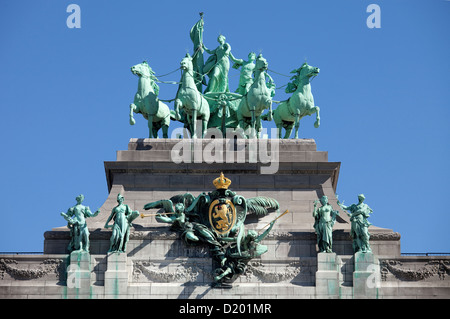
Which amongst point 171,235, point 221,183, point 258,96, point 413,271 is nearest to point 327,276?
point 413,271

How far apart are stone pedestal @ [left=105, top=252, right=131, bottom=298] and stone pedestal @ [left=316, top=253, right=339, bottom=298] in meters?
6.93

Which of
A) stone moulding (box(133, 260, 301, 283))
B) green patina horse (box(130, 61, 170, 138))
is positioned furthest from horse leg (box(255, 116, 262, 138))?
stone moulding (box(133, 260, 301, 283))

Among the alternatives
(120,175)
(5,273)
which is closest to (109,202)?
(120,175)

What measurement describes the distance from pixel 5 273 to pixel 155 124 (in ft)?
33.8

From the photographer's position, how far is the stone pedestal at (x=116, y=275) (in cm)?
4356

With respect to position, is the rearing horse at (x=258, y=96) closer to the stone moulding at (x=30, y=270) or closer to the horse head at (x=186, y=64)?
the horse head at (x=186, y=64)

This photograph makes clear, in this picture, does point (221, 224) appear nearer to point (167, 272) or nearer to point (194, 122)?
point (167, 272)

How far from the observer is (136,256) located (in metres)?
44.6

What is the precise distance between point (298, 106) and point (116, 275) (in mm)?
11398

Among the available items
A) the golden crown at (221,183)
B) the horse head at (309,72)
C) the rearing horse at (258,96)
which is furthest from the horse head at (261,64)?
the golden crown at (221,183)

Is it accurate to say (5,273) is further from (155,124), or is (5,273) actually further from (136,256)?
(155,124)

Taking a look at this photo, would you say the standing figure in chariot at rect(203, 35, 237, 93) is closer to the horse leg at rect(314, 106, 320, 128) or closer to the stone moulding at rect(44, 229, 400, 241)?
the horse leg at rect(314, 106, 320, 128)

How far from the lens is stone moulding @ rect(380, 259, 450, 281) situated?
145ft
